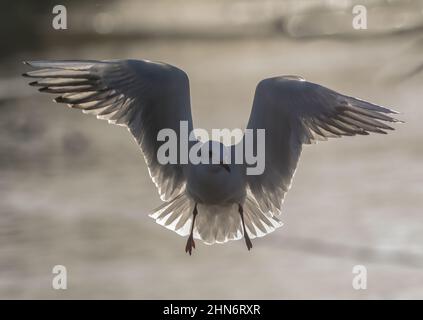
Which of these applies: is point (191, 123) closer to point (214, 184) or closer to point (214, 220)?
point (214, 184)

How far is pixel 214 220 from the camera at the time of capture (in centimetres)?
779

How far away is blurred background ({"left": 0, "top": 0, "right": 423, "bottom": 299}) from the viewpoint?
31.6 ft

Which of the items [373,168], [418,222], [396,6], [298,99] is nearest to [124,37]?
[396,6]

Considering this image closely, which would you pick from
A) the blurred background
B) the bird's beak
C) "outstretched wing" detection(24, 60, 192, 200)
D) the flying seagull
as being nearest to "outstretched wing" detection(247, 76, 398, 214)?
the flying seagull

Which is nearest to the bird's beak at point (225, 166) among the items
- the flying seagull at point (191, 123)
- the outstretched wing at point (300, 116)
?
the flying seagull at point (191, 123)

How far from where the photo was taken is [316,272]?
31.4 feet

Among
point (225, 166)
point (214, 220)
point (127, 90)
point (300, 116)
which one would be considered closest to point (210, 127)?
point (214, 220)

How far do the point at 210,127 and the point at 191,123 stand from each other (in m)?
5.31

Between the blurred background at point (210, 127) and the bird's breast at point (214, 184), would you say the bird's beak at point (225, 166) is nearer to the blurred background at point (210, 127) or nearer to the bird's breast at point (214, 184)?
the bird's breast at point (214, 184)

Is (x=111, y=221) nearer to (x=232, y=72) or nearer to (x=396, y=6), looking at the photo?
(x=232, y=72)

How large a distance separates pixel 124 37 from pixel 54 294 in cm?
926

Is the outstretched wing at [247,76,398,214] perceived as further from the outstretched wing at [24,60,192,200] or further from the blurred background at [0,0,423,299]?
the blurred background at [0,0,423,299]

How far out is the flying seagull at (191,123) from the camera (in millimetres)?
7426

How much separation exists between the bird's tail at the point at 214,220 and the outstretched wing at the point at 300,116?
39 cm
